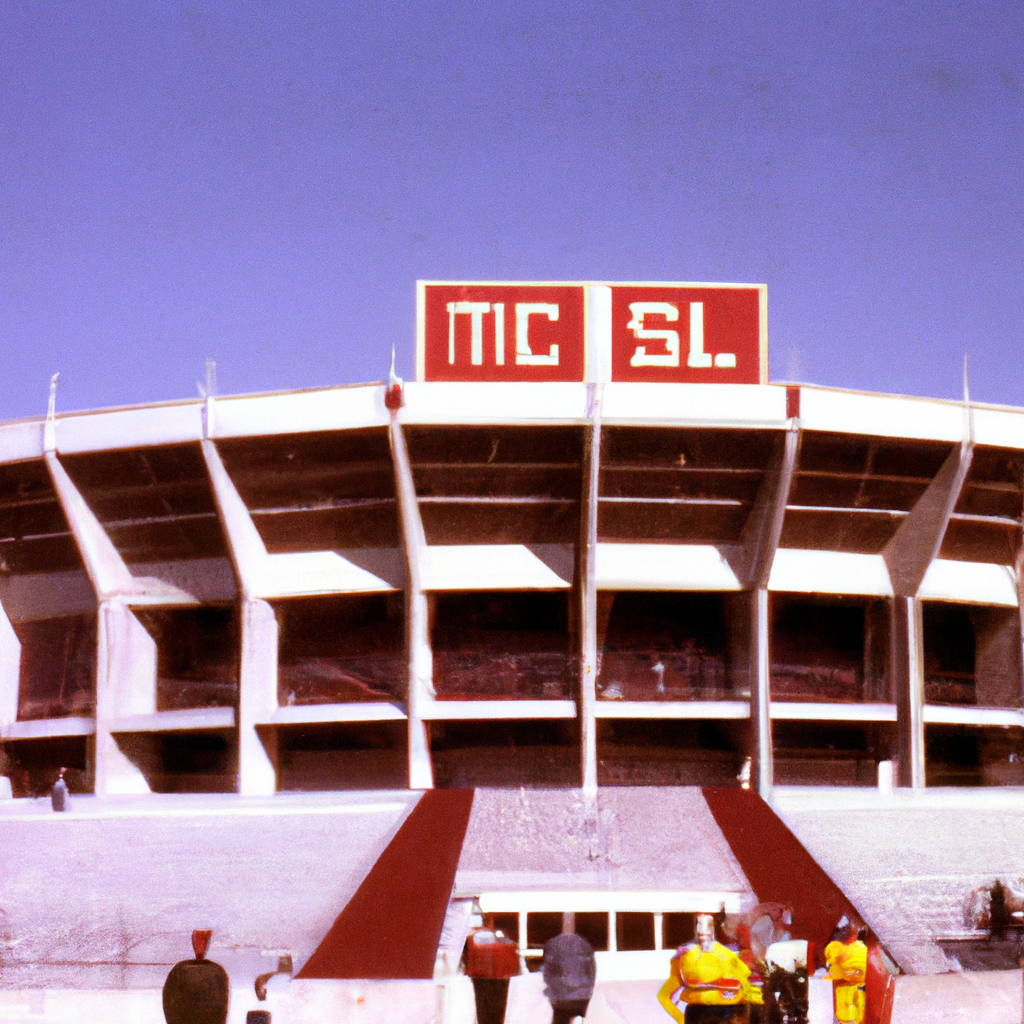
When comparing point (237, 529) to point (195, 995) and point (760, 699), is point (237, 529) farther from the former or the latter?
point (195, 995)

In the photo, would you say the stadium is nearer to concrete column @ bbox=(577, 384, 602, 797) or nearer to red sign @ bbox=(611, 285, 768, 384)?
concrete column @ bbox=(577, 384, 602, 797)

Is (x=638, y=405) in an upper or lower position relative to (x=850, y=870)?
upper

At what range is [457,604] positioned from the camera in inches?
977

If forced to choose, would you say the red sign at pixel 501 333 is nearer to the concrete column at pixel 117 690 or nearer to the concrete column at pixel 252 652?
the concrete column at pixel 252 652

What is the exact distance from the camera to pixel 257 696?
23891 millimetres

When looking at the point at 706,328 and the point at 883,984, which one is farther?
the point at 706,328

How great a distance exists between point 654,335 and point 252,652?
9681mm

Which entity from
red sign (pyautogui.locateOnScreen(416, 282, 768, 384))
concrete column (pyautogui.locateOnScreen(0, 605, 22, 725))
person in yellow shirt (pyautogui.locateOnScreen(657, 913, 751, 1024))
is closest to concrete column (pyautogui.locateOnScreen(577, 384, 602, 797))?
red sign (pyautogui.locateOnScreen(416, 282, 768, 384))

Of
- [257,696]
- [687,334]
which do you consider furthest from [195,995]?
[687,334]

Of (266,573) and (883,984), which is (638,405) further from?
(883,984)

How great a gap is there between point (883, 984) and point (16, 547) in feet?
64.0

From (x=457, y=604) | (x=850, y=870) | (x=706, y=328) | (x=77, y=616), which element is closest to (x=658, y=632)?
(x=457, y=604)

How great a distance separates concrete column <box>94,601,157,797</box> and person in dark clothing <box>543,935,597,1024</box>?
15.2 metres

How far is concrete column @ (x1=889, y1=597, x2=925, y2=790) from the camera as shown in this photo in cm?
2389
